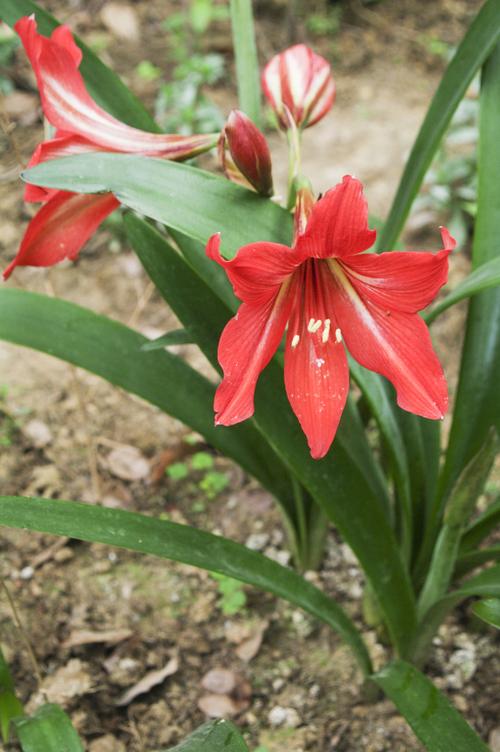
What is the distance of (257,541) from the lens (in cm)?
167

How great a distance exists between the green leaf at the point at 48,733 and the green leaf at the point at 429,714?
440mm

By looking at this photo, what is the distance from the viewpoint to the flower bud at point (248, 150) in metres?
0.99

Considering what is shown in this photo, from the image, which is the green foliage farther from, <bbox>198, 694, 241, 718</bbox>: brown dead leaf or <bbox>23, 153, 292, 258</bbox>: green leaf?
<bbox>23, 153, 292, 258</bbox>: green leaf

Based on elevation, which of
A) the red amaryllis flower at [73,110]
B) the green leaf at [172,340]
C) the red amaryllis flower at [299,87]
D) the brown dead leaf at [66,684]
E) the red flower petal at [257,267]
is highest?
the red amaryllis flower at [299,87]

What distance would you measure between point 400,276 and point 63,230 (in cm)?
48

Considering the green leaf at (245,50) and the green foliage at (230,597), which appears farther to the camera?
the green foliage at (230,597)

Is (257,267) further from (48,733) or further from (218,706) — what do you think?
(218,706)

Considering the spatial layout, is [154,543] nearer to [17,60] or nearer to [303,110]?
[303,110]

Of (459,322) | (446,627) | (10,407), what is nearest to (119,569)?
(10,407)

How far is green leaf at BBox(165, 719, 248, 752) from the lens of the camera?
0.93 meters

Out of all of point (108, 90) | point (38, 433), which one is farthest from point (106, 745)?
point (108, 90)

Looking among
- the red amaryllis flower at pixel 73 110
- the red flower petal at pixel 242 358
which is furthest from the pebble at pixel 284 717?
the red amaryllis flower at pixel 73 110

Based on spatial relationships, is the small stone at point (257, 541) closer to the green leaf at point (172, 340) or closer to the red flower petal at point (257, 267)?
the green leaf at point (172, 340)

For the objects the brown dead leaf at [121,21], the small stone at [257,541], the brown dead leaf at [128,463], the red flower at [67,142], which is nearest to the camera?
the red flower at [67,142]
